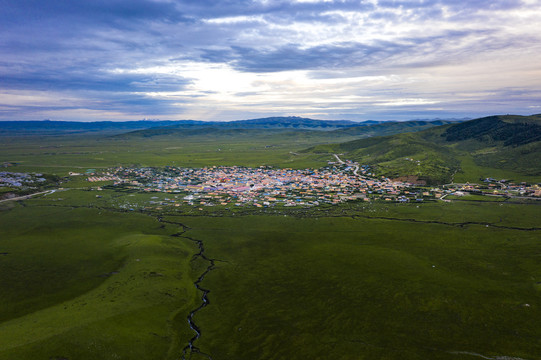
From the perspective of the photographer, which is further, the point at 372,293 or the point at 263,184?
the point at 263,184

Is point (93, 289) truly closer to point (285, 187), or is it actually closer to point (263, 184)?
point (285, 187)

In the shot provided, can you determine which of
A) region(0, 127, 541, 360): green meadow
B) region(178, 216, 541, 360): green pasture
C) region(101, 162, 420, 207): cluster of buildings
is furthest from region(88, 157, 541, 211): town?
region(178, 216, 541, 360): green pasture

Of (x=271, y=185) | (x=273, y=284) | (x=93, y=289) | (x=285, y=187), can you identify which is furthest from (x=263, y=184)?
(x=93, y=289)

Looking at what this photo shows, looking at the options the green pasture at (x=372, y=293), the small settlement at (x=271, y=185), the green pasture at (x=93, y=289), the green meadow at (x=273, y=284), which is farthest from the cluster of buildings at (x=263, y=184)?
the green pasture at (x=93, y=289)

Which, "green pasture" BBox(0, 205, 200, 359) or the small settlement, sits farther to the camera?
the small settlement

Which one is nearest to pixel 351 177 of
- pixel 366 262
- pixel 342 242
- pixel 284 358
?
pixel 342 242

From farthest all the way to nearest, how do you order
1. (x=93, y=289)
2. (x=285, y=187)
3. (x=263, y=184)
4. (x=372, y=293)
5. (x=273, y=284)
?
(x=263, y=184), (x=285, y=187), (x=273, y=284), (x=93, y=289), (x=372, y=293)

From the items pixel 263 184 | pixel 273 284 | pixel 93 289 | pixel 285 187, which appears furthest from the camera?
pixel 263 184

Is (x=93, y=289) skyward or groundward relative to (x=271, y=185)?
groundward

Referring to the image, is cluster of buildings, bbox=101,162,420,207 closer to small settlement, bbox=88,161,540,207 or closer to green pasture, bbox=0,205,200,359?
small settlement, bbox=88,161,540,207

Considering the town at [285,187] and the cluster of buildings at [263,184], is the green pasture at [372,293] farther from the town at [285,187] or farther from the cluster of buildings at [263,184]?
the town at [285,187]

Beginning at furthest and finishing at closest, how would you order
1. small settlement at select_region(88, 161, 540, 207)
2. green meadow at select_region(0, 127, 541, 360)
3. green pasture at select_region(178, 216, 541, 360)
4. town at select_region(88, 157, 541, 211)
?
1. small settlement at select_region(88, 161, 540, 207)
2. town at select_region(88, 157, 541, 211)
3. green pasture at select_region(178, 216, 541, 360)
4. green meadow at select_region(0, 127, 541, 360)
